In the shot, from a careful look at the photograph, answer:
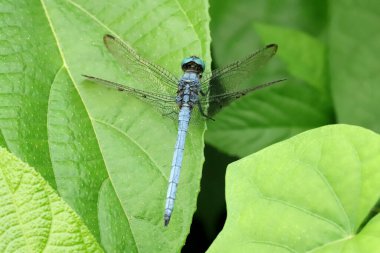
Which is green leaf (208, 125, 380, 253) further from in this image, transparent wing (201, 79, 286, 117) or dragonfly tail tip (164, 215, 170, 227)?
transparent wing (201, 79, 286, 117)

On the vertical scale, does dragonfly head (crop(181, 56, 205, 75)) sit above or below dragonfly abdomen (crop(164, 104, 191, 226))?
above

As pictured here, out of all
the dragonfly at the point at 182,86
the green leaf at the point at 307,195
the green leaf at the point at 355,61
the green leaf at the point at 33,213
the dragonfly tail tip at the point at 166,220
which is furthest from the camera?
the green leaf at the point at 355,61

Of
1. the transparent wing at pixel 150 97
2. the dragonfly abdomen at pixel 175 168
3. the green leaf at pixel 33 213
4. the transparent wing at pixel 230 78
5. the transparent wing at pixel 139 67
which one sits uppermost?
the transparent wing at pixel 230 78

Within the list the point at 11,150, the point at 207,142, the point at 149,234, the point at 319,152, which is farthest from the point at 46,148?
the point at 207,142

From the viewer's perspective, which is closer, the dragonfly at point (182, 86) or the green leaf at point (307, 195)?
the green leaf at point (307, 195)

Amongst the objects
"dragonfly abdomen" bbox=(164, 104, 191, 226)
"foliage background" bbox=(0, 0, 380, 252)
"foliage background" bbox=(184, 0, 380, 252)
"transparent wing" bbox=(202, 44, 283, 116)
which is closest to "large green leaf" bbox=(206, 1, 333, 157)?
"foliage background" bbox=(184, 0, 380, 252)

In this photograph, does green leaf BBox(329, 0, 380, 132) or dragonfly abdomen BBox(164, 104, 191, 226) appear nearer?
dragonfly abdomen BBox(164, 104, 191, 226)

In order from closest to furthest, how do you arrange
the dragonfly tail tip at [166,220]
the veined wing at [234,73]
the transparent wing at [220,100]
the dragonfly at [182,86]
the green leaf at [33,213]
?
1. the green leaf at [33,213]
2. the dragonfly tail tip at [166,220]
3. the dragonfly at [182,86]
4. the transparent wing at [220,100]
5. the veined wing at [234,73]

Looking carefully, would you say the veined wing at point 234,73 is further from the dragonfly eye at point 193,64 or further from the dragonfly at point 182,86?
the dragonfly eye at point 193,64

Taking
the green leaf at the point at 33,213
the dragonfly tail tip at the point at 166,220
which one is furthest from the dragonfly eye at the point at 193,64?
the green leaf at the point at 33,213
